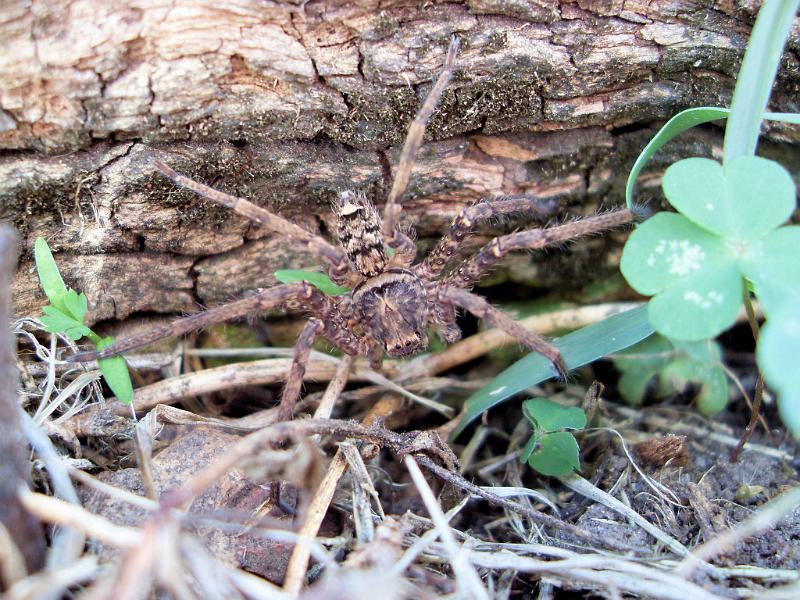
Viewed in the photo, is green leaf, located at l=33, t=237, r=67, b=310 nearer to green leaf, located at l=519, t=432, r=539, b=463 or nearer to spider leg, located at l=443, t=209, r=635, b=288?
spider leg, located at l=443, t=209, r=635, b=288

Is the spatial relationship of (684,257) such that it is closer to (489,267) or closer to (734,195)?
(734,195)

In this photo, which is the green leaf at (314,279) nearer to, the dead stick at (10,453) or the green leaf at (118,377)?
the green leaf at (118,377)

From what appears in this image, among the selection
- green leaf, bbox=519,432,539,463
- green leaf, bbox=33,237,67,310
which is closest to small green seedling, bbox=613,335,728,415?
green leaf, bbox=519,432,539,463

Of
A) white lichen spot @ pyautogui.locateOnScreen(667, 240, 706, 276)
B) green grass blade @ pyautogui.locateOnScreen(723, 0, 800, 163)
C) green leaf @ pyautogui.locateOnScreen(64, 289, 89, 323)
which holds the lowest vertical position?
green leaf @ pyautogui.locateOnScreen(64, 289, 89, 323)

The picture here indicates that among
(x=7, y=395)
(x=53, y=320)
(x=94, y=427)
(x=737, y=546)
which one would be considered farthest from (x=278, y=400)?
(x=737, y=546)

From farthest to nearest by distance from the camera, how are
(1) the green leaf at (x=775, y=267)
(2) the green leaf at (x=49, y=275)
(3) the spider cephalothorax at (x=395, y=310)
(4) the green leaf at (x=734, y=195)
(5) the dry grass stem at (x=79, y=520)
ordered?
(3) the spider cephalothorax at (x=395, y=310) → (2) the green leaf at (x=49, y=275) → (4) the green leaf at (x=734, y=195) → (1) the green leaf at (x=775, y=267) → (5) the dry grass stem at (x=79, y=520)

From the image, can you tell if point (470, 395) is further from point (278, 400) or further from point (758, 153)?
point (758, 153)

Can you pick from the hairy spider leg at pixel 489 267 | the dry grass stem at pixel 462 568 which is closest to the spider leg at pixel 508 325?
the hairy spider leg at pixel 489 267
